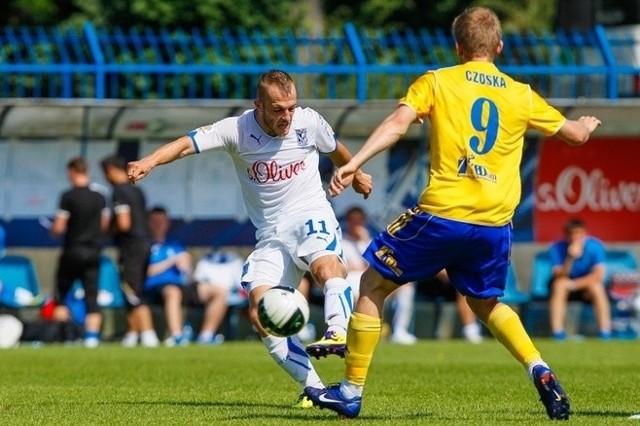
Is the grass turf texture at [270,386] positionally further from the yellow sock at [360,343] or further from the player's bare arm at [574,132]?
the player's bare arm at [574,132]

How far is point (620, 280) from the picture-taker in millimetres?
19062

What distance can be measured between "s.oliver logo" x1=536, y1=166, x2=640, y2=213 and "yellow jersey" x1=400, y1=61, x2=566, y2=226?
11.6m

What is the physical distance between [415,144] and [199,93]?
346cm

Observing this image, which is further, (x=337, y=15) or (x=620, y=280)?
(x=337, y=15)

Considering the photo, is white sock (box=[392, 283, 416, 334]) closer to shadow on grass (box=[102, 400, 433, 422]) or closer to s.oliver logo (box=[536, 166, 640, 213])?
s.oliver logo (box=[536, 166, 640, 213])

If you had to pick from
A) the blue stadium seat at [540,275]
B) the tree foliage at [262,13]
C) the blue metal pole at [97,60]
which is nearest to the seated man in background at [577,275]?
the blue stadium seat at [540,275]

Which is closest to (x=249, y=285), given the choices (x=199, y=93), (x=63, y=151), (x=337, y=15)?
(x=63, y=151)

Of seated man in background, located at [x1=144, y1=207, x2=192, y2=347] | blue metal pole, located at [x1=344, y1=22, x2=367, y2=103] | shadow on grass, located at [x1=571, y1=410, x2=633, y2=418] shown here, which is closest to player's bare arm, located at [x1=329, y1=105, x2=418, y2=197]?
shadow on grass, located at [x1=571, y1=410, x2=633, y2=418]

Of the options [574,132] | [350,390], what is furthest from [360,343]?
[574,132]

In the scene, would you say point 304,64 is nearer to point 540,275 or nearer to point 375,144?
point 540,275

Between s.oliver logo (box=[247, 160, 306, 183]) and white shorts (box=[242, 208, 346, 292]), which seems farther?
s.oliver logo (box=[247, 160, 306, 183])

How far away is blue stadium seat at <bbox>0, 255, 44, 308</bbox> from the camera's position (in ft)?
59.9

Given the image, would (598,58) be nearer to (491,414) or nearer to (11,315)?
(11,315)

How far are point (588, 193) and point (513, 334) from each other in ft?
38.3
